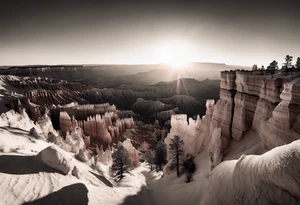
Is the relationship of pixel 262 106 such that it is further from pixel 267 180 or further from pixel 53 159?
pixel 53 159

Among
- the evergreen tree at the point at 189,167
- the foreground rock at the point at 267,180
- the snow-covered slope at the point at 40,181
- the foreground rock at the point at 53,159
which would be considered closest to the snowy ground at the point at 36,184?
the snow-covered slope at the point at 40,181

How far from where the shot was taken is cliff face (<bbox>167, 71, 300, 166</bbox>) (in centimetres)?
1036

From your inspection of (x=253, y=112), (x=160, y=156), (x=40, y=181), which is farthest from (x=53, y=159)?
(x=160, y=156)

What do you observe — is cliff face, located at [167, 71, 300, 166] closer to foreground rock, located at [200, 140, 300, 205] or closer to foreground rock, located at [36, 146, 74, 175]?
foreground rock, located at [200, 140, 300, 205]

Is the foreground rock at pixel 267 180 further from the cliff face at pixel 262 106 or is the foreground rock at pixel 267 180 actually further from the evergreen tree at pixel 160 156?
the evergreen tree at pixel 160 156

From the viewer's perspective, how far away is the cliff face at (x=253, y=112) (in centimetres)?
1036

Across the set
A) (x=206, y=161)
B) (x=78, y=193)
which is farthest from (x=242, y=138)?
(x=78, y=193)

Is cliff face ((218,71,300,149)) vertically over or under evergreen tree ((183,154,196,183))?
over

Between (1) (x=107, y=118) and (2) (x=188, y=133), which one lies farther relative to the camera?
(1) (x=107, y=118)

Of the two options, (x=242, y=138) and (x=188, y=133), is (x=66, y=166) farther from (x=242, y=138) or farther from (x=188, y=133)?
(x=188, y=133)

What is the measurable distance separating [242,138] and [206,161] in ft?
16.0

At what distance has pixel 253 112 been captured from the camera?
16281 millimetres

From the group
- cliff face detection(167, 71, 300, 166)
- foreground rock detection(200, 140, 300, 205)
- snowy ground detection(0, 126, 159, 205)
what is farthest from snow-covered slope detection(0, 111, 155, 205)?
cliff face detection(167, 71, 300, 166)

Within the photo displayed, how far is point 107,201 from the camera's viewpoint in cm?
1336
